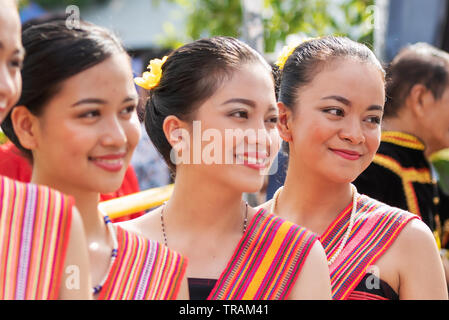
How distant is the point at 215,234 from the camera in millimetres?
2014

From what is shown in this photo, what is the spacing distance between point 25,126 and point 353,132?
1.00 m

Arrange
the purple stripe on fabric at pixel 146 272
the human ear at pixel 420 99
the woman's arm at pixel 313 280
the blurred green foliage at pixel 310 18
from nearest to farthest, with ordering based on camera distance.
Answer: the purple stripe on fabric at pixel 146 272 → the woman's arm at pixel 313 280 → the human ear at pixel 420 99 → the blurred green foliage at pixel 310 18

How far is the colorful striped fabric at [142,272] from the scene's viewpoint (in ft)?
5.41

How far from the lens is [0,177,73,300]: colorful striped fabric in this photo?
1.39 metres

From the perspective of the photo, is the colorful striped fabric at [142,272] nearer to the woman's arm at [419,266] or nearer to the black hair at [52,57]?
the black hair at [52,57]

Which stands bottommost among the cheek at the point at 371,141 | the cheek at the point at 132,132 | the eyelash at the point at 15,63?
the cheek at the point at 132,132

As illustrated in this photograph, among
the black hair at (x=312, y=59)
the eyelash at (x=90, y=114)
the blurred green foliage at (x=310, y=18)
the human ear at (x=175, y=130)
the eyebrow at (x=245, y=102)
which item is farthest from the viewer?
the blurred green foliage at (x=310, y=18)

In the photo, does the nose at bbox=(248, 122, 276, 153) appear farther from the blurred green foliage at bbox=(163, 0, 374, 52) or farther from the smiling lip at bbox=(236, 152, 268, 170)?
the blurred green foliage at bbox=(163, 0, 374, 52)

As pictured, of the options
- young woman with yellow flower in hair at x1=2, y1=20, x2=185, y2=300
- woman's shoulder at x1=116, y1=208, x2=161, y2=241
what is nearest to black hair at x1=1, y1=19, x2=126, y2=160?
young woman with yellow flower in hair at x1=2, y1=20, x2=185, y2=300

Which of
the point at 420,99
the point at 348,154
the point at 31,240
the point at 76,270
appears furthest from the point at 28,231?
the point at 420,99

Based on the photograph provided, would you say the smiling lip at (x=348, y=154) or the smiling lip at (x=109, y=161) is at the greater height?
the smiling lip at (x=348, y=154)

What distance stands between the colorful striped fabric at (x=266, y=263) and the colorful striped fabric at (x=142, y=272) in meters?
0.16

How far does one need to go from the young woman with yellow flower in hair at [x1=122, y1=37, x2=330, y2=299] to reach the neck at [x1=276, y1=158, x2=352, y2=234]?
25 centimetres

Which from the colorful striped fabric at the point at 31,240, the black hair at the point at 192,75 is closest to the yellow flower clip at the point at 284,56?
the black hair at the point at 192,75
